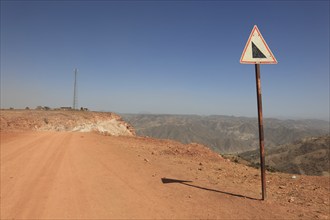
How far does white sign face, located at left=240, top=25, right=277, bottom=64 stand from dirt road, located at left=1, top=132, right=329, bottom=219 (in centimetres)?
302

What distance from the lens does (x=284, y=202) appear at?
238 inches

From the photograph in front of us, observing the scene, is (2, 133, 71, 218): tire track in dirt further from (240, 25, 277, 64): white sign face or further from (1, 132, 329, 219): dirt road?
(240, 25, 277, 64): white sign face

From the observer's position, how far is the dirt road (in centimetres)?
551

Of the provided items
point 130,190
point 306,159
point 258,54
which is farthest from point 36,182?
point 306,159

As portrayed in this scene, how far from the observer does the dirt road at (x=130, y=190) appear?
5.51 meters

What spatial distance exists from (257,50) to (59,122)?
2552cm

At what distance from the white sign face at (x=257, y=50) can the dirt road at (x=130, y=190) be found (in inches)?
119

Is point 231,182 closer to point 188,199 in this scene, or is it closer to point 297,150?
point 188,199

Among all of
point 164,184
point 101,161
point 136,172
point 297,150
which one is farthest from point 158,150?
point 297,150

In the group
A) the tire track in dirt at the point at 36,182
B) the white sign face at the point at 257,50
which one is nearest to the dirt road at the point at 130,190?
the tire track in dirt at the point at 36,182

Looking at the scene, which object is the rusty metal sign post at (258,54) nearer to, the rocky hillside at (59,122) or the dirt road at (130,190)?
the dirt road at (130,190)

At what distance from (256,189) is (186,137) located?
182 metres

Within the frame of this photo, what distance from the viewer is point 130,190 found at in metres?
6.83

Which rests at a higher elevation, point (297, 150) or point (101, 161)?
point (101, 161)
